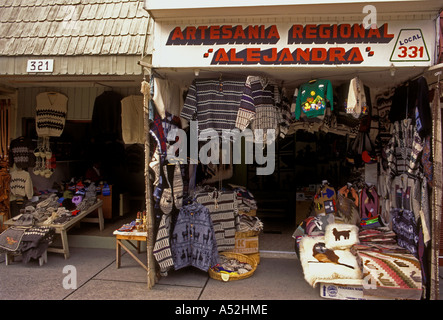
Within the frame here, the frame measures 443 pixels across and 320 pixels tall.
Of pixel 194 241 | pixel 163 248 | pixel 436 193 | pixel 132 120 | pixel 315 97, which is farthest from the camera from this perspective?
pixel 132 120

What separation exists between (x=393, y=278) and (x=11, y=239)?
562 cm

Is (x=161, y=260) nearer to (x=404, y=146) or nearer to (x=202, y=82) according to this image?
(x=202, y=82)

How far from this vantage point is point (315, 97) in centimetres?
485

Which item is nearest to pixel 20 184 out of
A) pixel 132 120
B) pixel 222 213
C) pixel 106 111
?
pixel 106 111

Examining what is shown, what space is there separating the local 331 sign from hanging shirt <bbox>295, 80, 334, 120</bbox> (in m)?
0.50

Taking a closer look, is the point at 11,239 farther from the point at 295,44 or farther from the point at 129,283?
the point at 295,44

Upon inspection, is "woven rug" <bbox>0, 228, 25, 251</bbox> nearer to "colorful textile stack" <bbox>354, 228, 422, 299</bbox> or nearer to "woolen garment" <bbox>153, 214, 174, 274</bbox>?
"woolen garment" <bbox>153, 214, 174, 274</bbox>

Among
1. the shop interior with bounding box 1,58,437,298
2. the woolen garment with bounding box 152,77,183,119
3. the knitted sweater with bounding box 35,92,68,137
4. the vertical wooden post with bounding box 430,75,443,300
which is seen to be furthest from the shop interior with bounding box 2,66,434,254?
the vertical wooden post with bounding box 430,75,443,300

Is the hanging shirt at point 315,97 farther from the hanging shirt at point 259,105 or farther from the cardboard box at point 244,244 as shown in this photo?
the cardboard box at point 244,244

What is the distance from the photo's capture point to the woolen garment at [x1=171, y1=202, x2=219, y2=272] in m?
4.86

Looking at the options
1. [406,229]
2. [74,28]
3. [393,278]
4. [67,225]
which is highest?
[74,28]

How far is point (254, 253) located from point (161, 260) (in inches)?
65.0

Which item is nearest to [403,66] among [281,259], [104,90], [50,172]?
[281,259]

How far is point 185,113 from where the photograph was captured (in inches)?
196
